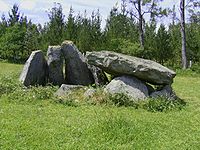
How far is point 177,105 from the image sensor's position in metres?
10.2

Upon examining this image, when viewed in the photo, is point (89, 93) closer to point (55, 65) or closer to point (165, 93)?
point (165, 93)

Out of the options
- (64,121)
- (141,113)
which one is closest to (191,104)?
(141,113)

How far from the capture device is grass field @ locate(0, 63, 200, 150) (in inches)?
238

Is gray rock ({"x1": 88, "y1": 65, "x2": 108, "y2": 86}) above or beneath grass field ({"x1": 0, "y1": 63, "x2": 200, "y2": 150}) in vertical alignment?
above

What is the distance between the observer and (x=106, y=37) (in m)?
35.4

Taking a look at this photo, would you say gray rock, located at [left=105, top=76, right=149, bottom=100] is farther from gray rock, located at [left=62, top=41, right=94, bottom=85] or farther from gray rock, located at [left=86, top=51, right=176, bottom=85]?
gray rock, located at [left=62, top=41, right=94, bottom=85]

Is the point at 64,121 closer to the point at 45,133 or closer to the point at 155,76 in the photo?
the point at 45,133

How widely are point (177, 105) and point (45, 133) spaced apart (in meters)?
4.99

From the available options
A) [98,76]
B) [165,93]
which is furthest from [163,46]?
[165,93]

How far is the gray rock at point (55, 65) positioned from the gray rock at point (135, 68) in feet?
5.70

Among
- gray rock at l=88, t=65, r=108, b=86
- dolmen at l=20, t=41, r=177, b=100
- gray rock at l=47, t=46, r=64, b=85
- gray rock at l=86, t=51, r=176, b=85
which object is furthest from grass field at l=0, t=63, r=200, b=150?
gray rock at l=47, t=46, r=64, b=85

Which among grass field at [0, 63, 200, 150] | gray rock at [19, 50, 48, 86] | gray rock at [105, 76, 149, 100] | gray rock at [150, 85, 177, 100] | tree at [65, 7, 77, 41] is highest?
tree at [65, 7, 77, 41]

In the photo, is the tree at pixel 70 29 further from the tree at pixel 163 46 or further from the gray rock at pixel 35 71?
the gray rock at pixel 35 71

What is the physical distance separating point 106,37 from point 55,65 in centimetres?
2344
